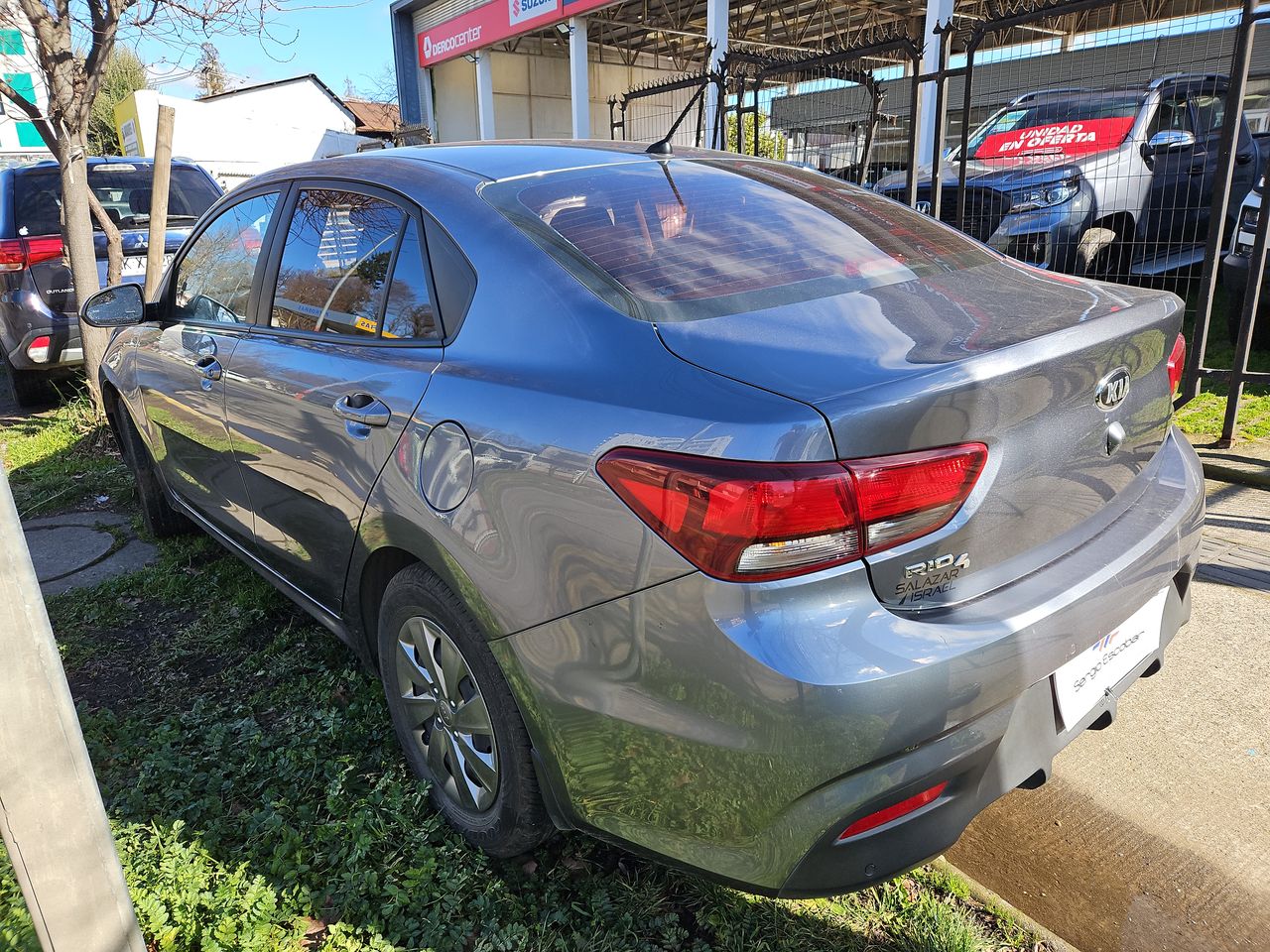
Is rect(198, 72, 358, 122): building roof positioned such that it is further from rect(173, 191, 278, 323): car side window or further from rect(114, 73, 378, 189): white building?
rect(173, 191, 278, 323): car side window

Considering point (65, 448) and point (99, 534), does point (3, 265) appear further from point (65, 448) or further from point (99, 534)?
point (99, 534)

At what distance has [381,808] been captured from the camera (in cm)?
231

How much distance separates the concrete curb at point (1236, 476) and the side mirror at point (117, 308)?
16.4 ft

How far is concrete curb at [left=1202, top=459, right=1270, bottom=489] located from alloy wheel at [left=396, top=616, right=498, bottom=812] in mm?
4184

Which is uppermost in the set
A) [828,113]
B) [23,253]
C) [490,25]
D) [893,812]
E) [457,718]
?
[490,25]

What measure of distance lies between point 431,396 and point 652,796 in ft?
3.17

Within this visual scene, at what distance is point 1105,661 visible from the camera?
6.33ft

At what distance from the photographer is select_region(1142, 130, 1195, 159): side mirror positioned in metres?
7.44

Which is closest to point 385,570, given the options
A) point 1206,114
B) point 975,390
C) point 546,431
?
point 546,431

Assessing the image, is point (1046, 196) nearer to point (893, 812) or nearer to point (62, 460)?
point (893, 812)

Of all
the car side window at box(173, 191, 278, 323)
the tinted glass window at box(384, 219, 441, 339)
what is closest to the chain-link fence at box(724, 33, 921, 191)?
the car side window at box(173, 191, 278, 323)

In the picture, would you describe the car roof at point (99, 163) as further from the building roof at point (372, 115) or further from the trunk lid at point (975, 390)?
the building roof at point (372, 115)

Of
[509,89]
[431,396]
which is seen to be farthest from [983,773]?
[509,89]

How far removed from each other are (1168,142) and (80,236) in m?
8.14
